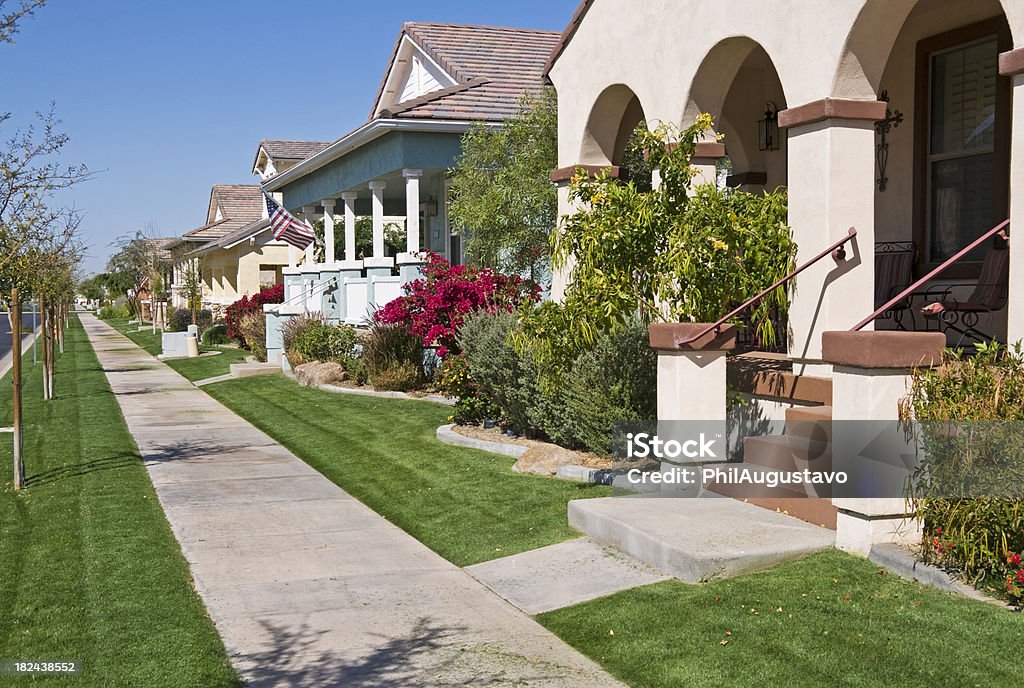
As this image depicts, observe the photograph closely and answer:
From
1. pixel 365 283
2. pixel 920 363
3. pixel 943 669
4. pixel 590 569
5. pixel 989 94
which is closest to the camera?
pixel 943 669

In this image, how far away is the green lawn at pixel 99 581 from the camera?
579 cm

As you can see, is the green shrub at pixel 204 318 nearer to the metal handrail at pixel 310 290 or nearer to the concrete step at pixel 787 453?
the metal handrail at pixel 310 290

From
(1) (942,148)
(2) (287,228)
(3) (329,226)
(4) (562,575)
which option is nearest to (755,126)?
(1) (942,148)

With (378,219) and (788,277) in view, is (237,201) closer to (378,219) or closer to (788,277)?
(378,219)

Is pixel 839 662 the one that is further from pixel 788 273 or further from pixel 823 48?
pixel 823 48

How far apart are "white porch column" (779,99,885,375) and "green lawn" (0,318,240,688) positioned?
5221 millimetres

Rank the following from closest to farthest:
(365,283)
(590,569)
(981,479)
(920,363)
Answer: (981,479), (920,363), (590,569), (365,283)

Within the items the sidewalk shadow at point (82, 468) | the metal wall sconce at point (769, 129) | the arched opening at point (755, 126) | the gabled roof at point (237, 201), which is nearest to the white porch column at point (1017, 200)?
the arched opening at point (755, 126)

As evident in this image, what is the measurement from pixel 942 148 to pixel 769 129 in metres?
3.04

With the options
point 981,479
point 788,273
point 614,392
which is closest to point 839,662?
point 981,479

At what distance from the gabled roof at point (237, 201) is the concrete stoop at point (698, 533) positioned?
177 feet

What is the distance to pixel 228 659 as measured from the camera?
5898mm

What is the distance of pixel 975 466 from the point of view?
579 centimetres

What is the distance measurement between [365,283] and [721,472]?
14.5m
